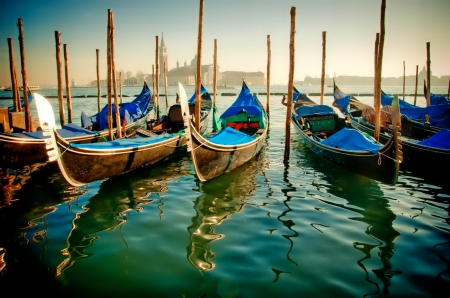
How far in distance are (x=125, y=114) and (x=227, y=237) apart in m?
8.97

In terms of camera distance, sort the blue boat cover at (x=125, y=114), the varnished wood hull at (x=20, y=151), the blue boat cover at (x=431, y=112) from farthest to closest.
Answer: the blue boat cover at (x=125, y=114)
the blue boat cover at (x=431, y=112)
the varnished wood hull at (x=20, y=151)

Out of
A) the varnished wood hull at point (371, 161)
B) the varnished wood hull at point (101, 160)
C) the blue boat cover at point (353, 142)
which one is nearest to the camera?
the varnished wood hull at point (101, 160)

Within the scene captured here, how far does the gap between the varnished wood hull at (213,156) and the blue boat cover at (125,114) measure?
18.8 ft

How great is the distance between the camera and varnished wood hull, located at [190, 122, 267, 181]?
5270mm

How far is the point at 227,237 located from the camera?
378 cm

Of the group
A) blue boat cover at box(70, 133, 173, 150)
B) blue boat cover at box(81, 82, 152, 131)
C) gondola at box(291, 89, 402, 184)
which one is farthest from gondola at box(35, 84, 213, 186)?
gondola at box(291, 89, 402, 184)

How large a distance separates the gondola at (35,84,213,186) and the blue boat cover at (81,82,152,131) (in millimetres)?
3859

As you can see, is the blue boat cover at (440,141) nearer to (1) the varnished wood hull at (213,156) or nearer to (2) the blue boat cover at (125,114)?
(1) the varnished wood hull at (213,156)

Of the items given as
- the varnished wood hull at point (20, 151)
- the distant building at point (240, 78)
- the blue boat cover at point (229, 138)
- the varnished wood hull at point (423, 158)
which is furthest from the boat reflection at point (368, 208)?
the distant building at point (240, 78)

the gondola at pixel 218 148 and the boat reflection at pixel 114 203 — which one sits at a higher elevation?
the gondola at pixel 218 148

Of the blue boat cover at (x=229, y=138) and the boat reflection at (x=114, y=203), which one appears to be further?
the blue boat cover at (x=229, y=138)

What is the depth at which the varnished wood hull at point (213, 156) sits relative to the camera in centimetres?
527

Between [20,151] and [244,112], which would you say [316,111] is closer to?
[244,112]

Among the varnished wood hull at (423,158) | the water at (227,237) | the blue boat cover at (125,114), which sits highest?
the blue boat cover at (125,114)
